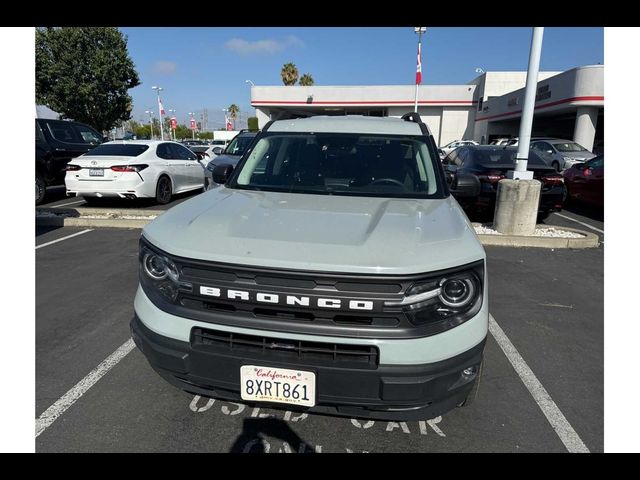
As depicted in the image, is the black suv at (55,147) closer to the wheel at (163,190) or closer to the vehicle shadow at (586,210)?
the wheel at (163,190)

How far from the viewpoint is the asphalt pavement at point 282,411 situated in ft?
7.50

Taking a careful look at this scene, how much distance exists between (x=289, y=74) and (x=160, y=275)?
54.2m

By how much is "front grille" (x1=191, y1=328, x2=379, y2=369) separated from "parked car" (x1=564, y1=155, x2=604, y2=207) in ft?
30.6

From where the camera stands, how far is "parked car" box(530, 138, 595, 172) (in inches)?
602

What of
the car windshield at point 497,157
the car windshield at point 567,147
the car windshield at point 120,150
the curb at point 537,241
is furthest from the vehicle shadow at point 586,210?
the car windshield at point 120,150

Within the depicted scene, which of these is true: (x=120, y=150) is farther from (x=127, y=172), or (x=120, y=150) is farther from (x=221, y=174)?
(x=221, y=174)

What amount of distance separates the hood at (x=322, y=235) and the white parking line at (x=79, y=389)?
4.42 ft

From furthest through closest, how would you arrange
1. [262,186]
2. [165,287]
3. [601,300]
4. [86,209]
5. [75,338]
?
[86,209] < [601,300] < [75,338] < [262,186] < [165,287]

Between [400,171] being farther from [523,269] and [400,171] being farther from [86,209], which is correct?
[86,209]

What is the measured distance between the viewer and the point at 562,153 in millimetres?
16125

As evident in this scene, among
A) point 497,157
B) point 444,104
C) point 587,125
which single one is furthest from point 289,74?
point 497,157
